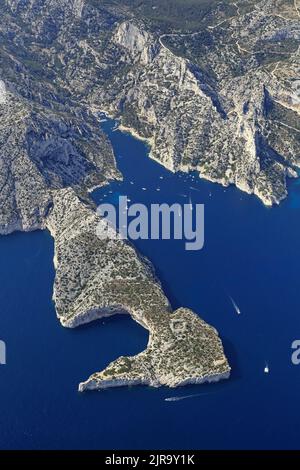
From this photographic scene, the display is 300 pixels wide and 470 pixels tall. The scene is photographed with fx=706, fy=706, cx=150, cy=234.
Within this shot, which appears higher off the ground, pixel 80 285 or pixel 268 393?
pixel 80 285

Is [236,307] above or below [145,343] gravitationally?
above

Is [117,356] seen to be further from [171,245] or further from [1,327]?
[171,245]

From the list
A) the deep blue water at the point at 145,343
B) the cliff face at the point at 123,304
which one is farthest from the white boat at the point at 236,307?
the cliff face at the point at 123,304

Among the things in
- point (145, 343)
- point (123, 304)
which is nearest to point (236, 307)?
point (145, 343)

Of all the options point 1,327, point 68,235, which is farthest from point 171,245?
point 1,327

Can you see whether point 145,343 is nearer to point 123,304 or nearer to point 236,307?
point 123,304

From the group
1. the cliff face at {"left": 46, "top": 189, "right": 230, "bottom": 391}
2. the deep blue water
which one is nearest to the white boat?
the deep blue water

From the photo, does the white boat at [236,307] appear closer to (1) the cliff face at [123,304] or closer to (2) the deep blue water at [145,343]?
(2) the deep blue water at [145,343]

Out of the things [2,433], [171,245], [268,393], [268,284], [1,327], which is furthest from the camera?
[171,245]
